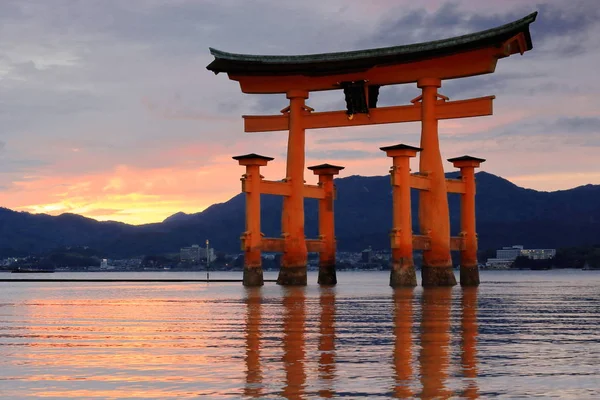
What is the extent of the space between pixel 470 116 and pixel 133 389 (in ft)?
161

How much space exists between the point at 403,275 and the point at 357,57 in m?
14.4

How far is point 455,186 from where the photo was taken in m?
66.6

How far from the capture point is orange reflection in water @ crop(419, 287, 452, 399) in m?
13.7

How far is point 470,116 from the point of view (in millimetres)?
60688

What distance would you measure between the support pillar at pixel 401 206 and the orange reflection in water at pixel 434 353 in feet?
84.7

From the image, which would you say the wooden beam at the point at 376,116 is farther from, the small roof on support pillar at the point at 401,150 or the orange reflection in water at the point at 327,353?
the orange reflection in water at the point at 327,353

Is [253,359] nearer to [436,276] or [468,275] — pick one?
[436,276]

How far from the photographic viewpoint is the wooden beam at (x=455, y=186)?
65.5m

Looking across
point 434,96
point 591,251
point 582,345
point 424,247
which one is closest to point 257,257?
point 424,247

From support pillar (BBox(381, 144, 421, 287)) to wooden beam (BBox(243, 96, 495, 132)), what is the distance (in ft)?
12.5

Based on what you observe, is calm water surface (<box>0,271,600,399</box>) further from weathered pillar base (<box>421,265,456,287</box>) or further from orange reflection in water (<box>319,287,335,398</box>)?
weathered pillar base (<box>421,265,456,287</box>)

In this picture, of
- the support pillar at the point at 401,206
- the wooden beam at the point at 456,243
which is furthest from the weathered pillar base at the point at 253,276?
the wooden beam at the point at 456,243

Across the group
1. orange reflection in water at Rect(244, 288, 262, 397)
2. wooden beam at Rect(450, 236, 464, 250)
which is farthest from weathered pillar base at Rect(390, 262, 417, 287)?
orange reflection in water at Rect(244, 288, 262, 397)

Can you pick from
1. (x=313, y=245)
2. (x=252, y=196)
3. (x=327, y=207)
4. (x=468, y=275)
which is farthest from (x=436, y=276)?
(x=327, y=207)
